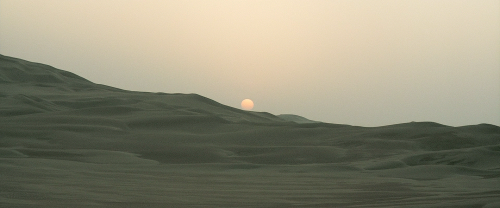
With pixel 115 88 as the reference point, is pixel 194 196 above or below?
below

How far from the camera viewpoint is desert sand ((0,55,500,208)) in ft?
15.3

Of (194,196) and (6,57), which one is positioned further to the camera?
(6,57)

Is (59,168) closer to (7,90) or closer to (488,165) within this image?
(488,165)

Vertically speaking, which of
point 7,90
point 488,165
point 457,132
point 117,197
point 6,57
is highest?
point 6,57

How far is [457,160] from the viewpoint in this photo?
8430 millimetres

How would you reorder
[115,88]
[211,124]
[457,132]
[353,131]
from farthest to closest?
[115,88], [211,124], [353,131], [457,132]

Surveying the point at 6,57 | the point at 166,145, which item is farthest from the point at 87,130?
the point at 6,57

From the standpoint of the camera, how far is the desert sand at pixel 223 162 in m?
4.68

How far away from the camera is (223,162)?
28.9ft

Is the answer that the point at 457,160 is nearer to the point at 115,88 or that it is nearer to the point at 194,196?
the point at 194,196

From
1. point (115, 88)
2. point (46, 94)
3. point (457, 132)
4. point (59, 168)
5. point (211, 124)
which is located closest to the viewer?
point (59, 168)

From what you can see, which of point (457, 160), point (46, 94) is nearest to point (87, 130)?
point (457, 160)

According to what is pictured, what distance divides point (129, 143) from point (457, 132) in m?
6.57

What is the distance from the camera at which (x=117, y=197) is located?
4508mm
